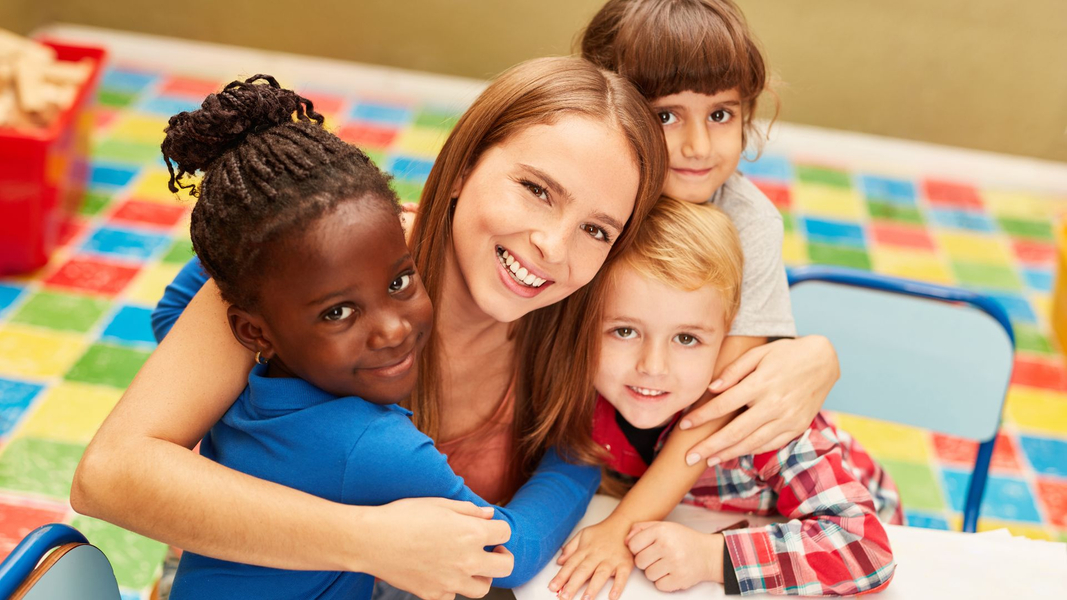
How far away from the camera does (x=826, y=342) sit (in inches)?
62.3

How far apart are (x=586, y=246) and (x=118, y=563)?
4.80 ft

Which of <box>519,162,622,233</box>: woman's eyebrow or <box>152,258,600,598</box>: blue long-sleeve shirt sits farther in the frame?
<box>519,162,622,233</box>: woman's eyebrow

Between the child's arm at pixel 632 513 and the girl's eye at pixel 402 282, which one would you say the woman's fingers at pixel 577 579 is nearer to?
the child's arm at pixel 632 513

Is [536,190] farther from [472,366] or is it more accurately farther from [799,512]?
[799,512]

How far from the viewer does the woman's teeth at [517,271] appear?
1373 mm

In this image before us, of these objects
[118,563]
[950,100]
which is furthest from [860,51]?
[118,563]

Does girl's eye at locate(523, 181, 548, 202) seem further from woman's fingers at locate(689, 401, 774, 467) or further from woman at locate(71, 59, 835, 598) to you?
woman's fingers at locate(689, 401, 774, 467)

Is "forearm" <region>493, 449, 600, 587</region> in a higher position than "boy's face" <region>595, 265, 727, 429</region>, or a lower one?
lower

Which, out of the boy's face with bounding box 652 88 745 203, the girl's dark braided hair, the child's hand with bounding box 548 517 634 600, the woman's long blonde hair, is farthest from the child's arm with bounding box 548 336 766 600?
the girl's dark braided hair

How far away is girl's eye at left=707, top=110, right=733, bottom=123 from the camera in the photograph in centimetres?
174

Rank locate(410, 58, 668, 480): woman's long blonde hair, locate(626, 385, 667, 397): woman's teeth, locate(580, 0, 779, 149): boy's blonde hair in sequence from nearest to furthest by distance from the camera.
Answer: locate(410, 58, 668, 480): woman's long blonde hair, locate(626, 385, 667, 397): woman's teeth, locate(580, 0, 779, 149): boy's blonde hair

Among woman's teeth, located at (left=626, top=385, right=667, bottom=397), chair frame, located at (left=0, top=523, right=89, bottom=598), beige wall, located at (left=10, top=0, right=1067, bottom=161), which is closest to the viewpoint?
chair frame, located at (left=0, top=523, right=89, bottom=598)

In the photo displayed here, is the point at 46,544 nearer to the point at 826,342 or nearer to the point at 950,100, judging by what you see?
the point at 826,342

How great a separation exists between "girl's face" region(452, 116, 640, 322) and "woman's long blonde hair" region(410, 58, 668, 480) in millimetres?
23
